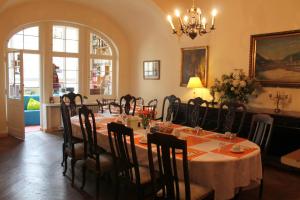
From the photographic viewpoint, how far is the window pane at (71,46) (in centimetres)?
746

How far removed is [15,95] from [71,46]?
80.5 inches

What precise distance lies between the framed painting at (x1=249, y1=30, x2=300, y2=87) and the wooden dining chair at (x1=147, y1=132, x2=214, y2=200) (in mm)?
3087

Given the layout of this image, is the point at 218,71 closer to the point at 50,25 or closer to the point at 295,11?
the point at 295,11

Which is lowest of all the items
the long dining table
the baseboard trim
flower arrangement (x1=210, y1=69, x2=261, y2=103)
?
the baseboard trim

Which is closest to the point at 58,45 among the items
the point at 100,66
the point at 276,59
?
the point at 100,66

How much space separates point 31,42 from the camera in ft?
22.8

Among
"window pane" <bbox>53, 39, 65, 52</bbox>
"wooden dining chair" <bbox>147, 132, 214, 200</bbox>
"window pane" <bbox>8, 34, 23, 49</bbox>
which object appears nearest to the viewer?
"wooden dining chair" <bbox>147, 132, 214, 200</bbox>

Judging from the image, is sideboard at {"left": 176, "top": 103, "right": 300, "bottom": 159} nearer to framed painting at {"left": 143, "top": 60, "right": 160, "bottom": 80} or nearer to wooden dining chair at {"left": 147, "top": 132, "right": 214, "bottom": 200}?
wooden dining chair at {"left": 147, "top": 132, "right": 214, "bottom": 200}

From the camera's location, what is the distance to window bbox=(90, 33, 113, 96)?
796 centimetres

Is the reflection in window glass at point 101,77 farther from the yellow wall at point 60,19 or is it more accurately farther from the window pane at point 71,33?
the window pane at point 71,33

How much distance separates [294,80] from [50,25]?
5.74 meters

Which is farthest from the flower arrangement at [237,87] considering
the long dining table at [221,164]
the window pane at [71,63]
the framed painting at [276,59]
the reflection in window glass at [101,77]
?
the window pane at [71,63]

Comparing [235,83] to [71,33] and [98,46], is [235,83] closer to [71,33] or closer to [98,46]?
[98,46]

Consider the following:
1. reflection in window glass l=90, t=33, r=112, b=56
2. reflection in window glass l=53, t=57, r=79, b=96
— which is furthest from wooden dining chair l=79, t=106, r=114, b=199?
reflection in window glass l=90, t=33, r=112, b=56
